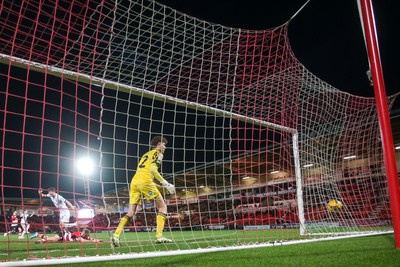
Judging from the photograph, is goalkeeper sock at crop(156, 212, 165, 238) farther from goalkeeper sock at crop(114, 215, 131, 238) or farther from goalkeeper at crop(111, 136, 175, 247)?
goalkeeper sock at crop(114, 215, 131, 238)

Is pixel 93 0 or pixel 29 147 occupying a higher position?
pixel 29 147

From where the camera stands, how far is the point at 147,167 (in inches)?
231

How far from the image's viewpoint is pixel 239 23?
15.0 metres

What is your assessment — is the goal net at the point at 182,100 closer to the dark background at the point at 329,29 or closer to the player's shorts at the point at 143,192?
the player's shorts at the point at 143,192

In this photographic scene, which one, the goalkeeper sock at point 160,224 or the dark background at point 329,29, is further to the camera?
the dark background at point 329,29

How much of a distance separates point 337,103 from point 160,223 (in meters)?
5.41

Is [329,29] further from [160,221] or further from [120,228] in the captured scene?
[120,228]

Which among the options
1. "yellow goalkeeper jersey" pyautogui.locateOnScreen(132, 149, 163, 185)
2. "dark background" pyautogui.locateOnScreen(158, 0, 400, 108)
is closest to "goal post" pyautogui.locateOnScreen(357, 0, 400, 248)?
"yellow goalkeeper jersey" pyautogui.locateOnScreen(132, 149, 163, 185)

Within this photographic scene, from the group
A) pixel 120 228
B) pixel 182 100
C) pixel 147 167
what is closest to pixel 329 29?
pixel 182 100

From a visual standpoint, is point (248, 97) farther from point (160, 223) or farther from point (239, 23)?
point (239, 23)

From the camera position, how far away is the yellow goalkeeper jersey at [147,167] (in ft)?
19.1

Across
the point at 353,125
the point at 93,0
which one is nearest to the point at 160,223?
the point at 93,0

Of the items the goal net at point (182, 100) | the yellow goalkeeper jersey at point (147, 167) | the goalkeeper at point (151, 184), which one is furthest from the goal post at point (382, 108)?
the yellow goalkeeper jersey at point (147, 167)

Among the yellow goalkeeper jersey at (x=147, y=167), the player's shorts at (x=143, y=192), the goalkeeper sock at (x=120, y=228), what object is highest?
the yellow goalkeeper jersey at (x=147, y=167)
